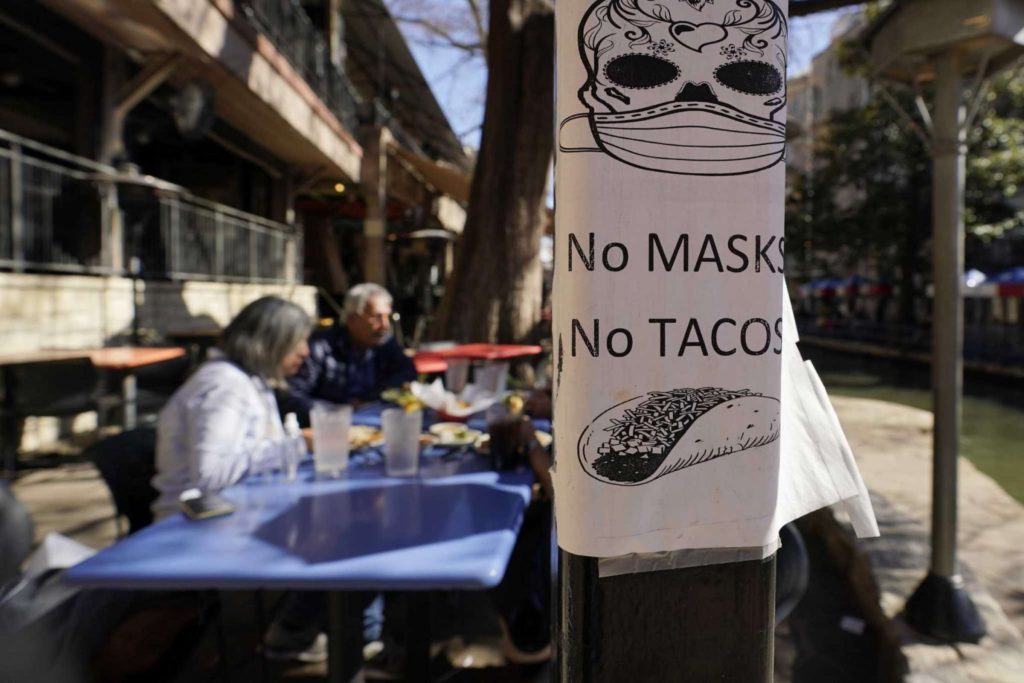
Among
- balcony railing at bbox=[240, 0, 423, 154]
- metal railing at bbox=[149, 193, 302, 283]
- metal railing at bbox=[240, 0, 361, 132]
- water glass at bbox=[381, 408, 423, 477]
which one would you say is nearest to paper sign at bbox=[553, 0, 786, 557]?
water glass at bbox=[381, 408, 423, 477]

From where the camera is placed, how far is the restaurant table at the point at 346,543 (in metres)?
1.61

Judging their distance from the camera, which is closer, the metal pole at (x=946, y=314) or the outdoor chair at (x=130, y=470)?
the outdoor chair at (x=130, y=470)

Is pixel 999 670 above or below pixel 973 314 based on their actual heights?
below

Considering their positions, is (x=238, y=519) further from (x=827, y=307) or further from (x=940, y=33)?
(x=827, y=307)

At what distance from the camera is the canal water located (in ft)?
26.2

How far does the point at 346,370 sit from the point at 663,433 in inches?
154

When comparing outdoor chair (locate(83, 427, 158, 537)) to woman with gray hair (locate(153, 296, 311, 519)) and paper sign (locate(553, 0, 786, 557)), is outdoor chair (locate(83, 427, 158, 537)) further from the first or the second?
paper sign (locate(553, 0, 786, 557))

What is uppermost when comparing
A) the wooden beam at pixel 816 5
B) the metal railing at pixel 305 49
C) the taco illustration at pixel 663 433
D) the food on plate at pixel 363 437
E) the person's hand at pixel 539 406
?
the metal railing at pixel 305 49

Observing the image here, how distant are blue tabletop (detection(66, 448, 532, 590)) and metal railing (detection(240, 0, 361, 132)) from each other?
8.85 meters

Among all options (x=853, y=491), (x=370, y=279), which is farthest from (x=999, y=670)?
(x=370, y=279)

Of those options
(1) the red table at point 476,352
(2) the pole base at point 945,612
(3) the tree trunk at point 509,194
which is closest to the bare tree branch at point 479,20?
(3) the tree trunk at point 509,194

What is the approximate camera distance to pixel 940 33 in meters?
2.84

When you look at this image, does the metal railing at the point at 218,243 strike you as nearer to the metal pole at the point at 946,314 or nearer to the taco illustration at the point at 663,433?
the metal pole at the point at 946,314

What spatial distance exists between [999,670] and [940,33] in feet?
8.31
